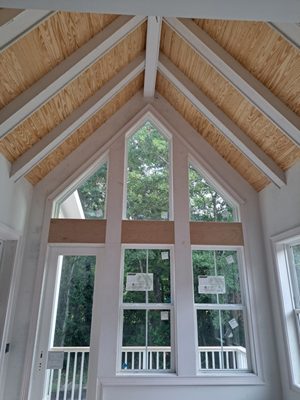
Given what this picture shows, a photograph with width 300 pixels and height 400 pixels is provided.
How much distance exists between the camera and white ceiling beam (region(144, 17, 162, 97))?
3059 millimetres

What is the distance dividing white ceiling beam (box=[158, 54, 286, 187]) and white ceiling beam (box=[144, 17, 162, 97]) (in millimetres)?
Answer: 145

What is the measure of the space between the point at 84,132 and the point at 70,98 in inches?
29.3

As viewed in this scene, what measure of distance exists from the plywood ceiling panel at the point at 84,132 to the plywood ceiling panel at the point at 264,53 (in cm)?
151

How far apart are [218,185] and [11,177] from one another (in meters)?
2.73

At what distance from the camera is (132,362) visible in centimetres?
331

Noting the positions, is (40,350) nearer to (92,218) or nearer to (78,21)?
(92,218)

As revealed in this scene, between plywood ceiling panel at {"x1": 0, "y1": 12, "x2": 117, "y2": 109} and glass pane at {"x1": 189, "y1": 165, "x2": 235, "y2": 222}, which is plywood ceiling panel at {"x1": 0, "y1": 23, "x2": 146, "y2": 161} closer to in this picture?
plywood ceiling panel at {"x1": 0, "y1": 12, "x2": 117, "y2": 109}

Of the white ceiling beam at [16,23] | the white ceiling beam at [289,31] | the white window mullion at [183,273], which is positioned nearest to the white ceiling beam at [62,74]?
the white ceiling beam at [16,23]

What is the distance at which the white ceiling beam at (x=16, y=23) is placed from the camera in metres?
1.97

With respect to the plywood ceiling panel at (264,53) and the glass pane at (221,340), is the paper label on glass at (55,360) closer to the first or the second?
the glass pane at (221,340)

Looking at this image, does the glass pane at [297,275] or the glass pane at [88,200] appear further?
the glass pane at [88,200]

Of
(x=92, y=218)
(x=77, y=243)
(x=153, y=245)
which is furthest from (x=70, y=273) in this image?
(x=153, y=245)

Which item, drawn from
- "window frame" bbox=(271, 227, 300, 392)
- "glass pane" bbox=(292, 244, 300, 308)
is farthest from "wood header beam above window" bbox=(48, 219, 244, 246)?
"glass pane" bbox=(292, 244, 300, 308)

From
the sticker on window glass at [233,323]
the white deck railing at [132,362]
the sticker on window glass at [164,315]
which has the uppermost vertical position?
the sticker on window glass at [164,315]
